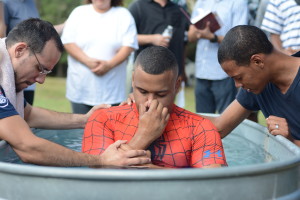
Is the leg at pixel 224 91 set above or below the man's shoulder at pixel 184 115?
below

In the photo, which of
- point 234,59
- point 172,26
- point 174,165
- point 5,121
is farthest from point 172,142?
point 172,26

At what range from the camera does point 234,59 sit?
137 inches

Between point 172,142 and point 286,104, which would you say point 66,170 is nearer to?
point 172,142

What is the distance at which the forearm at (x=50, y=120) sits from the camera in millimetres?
4129

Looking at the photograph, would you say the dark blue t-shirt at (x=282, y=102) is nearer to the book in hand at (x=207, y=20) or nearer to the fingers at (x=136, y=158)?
the fingers at (x=136, y=158)

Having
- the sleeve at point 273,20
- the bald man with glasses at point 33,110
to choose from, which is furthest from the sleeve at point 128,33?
the bald man with glasses at point 33,110

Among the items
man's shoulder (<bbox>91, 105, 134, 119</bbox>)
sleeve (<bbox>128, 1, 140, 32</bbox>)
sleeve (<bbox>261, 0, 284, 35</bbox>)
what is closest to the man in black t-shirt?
man's shoulder (<bbox>91, 105, 134, 119</bbox>)

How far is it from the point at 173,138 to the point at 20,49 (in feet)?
3.78

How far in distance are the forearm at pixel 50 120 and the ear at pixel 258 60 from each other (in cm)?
144

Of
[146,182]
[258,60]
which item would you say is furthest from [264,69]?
[146,182]

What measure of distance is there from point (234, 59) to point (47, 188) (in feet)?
5.47

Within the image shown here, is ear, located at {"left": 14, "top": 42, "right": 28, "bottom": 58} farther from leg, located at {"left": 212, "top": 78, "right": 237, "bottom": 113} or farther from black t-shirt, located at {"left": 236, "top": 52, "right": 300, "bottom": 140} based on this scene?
leg, located at {"left": 212, "top": 78, "right": 237, "bottom": 113}

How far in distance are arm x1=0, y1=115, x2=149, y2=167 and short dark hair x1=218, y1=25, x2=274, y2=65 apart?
1.04m

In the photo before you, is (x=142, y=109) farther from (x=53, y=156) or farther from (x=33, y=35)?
(x=33, y=35)
